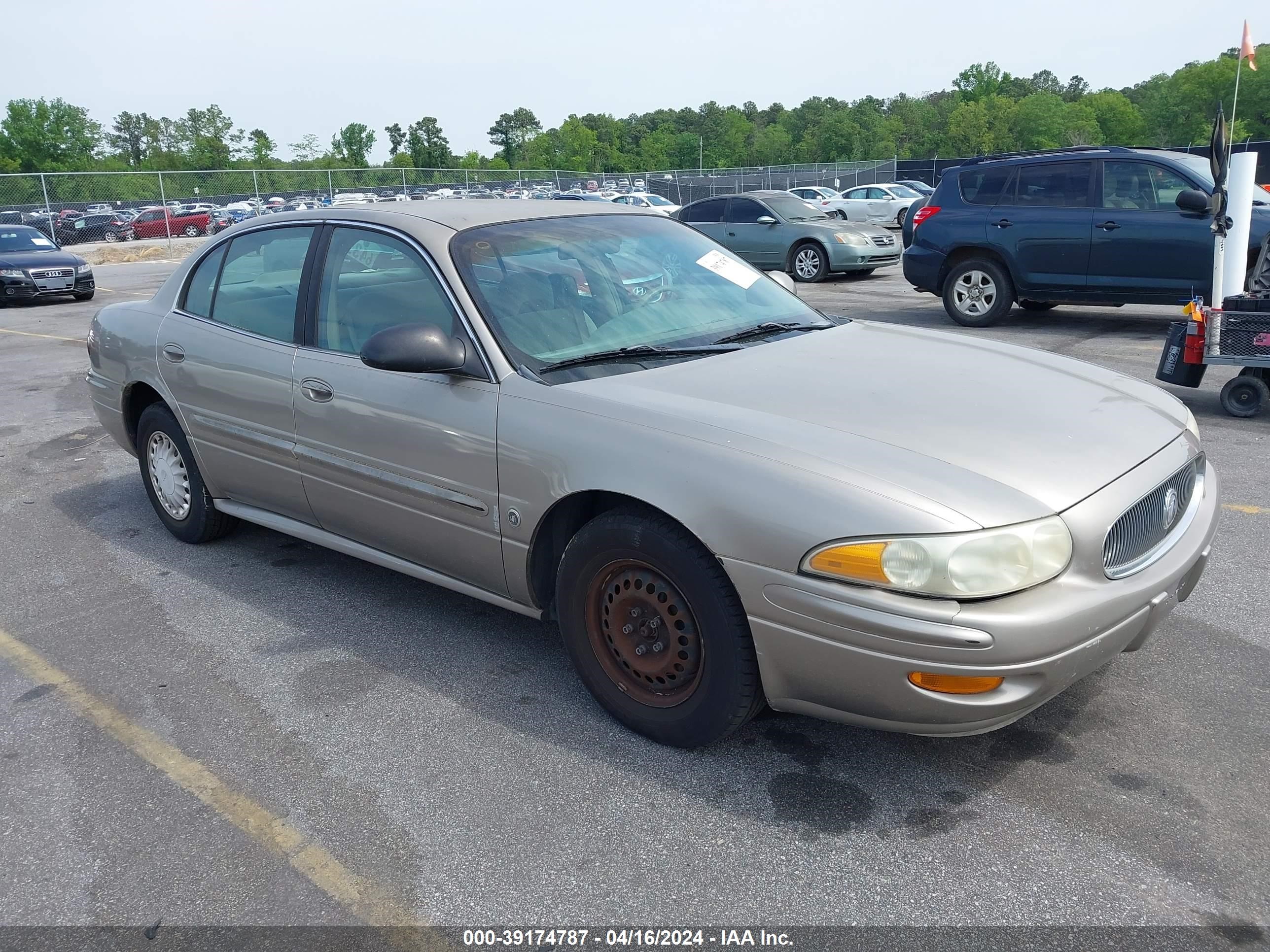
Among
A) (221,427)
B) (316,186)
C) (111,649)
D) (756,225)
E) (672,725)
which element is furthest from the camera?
(316,186)

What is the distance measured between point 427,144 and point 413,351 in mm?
131152

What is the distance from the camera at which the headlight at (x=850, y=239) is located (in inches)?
651

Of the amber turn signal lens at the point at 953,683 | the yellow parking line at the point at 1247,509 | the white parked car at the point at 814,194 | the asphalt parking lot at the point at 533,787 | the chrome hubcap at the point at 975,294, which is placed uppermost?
the white parked car at the point at 814,194

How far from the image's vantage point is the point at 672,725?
3027 millimetres

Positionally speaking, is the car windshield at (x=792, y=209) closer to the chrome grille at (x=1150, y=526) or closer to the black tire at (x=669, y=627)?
the chrome grille at (x=1150, y=526)

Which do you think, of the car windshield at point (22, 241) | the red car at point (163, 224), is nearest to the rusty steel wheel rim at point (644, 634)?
the car windshield at point (22, 241)

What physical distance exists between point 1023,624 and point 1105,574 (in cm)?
37

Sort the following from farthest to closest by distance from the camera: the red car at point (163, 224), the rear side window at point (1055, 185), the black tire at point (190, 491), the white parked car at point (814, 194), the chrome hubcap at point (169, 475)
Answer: the red car at point (163, 224) < the white parked car at point (814, 194) < the rear side window at point (1055, 185) < the chrome hubcap at point (169, 475) < the black tire at point (190, 491)

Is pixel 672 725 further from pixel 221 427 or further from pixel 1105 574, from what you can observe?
pixel 221 427

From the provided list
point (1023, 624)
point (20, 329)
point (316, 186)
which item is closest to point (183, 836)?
point (1023, 624)

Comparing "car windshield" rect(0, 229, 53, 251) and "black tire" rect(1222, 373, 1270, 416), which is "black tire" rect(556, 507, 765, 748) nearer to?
"black tire" rect(1222, 373, 1270, 416)

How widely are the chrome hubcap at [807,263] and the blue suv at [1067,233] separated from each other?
17.1 ft

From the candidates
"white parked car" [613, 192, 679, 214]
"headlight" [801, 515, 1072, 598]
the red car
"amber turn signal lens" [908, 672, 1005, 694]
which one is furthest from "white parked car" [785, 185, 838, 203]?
"amber turn signal lens" [908, 672, 1005, 694]

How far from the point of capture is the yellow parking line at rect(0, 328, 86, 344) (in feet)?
43.5
